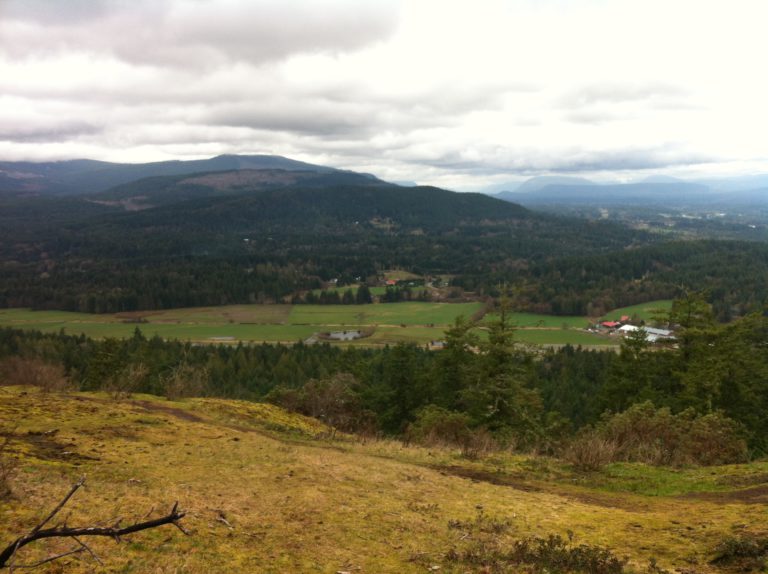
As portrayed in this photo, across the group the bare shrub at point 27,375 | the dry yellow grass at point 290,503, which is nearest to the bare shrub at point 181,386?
the bare shrub at point 27,375

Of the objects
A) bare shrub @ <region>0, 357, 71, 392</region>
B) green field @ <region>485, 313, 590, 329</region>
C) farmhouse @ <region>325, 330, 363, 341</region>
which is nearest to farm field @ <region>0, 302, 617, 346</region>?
green field @ <region>485, 313, 590, 329</region>

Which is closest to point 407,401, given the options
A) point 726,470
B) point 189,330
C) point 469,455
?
point 469,455

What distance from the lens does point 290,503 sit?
9891mm

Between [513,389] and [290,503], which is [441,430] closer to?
[513,389]

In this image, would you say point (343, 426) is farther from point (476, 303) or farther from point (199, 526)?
point (476, 303)

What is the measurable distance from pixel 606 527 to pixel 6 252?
240220 mm

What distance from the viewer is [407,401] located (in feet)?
109

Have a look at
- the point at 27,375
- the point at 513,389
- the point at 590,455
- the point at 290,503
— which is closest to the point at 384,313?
the point at 27,375

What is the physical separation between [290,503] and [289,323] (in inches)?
3739

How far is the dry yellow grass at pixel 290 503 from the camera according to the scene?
7598 mm

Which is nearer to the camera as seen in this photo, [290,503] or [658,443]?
[290,503]

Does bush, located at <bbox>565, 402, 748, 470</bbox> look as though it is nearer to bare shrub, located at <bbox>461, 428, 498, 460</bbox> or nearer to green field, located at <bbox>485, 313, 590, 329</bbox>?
bare shrub, located at <bbox>461, 428, 498, 460</bbox>

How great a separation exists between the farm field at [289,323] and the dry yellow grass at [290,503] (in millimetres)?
66783

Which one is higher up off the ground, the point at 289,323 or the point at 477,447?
the point at 477,447
